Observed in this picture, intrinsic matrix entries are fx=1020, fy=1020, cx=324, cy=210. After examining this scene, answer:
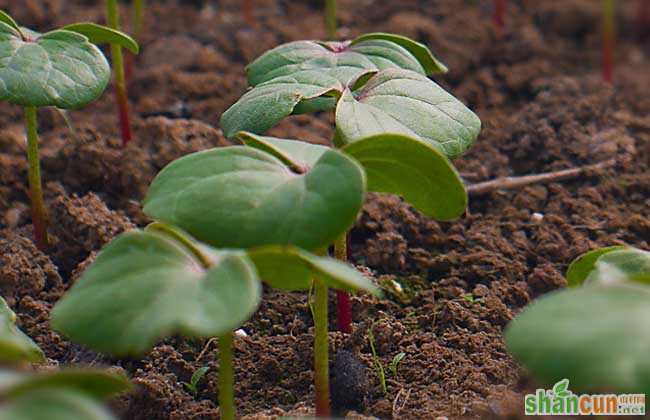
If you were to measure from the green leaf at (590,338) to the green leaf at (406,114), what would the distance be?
52 centimetres

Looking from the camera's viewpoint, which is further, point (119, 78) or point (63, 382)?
point (119, 78)

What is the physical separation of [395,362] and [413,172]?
39cm

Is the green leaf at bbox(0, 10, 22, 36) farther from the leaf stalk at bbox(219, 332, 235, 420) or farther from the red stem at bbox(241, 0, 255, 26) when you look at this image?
the red stem at bbox(241, 0, 255, 26)

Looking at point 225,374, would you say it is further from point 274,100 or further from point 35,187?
point 35,187

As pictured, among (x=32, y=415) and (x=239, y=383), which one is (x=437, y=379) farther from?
(x=32, y=415)

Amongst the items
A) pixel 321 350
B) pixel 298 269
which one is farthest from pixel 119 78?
pixel 298 269

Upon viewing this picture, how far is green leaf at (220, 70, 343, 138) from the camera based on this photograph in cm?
141

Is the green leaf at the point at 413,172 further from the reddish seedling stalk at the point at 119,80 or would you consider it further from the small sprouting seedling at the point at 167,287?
the reddish seedling stalk at the point at 119,80

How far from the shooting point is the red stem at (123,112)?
2.08 metres

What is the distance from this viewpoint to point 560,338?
835 mm

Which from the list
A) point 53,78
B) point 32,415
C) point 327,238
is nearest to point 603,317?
point 327,238

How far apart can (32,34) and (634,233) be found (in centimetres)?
113

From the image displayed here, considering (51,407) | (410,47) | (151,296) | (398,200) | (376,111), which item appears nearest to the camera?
(51,407)

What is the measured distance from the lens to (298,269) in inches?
42.1
